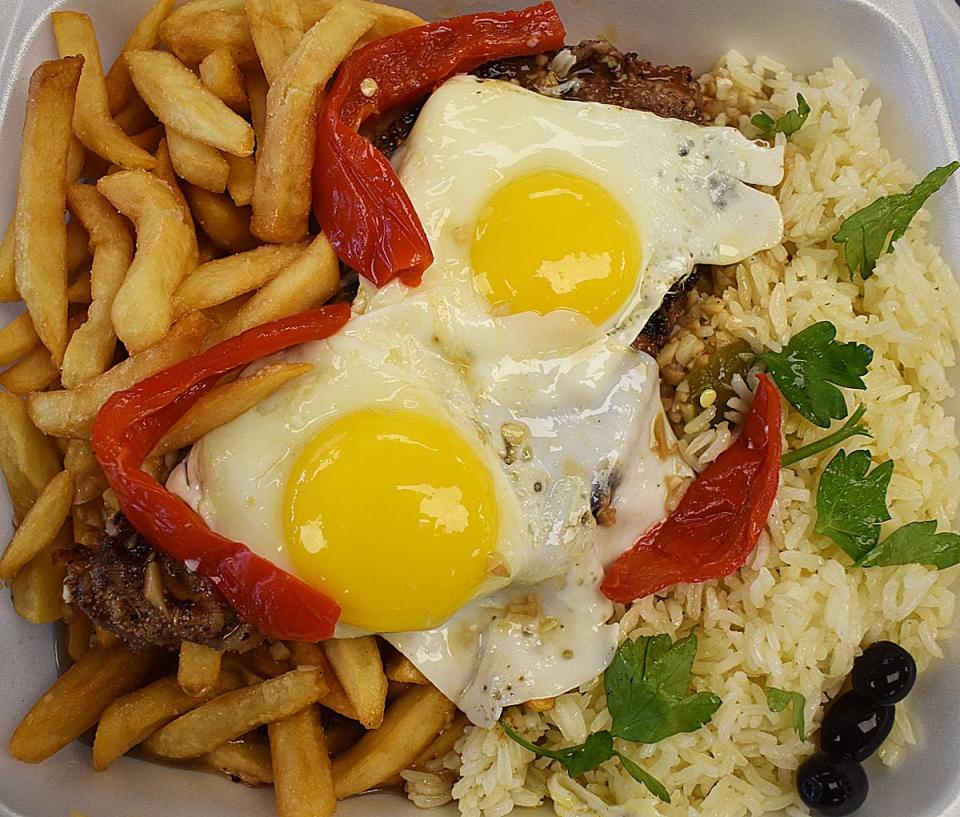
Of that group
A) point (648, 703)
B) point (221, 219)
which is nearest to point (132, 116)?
point (221, 219)

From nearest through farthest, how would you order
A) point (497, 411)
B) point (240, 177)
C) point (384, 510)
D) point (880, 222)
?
1. point (384, 510)
2. point (497, 411)
3. point (240, 177)
4. point (880, 222)

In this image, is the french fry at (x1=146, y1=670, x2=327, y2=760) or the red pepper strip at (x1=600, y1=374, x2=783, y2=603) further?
the red pepper strip at (x1=600, y1=374, x2=783, y2=603)

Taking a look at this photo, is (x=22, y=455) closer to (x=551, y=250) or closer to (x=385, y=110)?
(x=385, y=110)

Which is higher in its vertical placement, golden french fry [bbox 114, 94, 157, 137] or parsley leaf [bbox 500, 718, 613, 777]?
golden french fry [bbox 114, 94, 157, 137]

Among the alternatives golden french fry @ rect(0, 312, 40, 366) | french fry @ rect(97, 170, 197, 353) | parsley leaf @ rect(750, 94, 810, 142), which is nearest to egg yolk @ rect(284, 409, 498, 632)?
french fry @ rect(97, 170, 197, 353)

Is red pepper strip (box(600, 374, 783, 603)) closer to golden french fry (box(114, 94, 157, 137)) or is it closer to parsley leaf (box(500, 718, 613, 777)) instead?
parsley leaf (box(500, 718, 613, 777))
